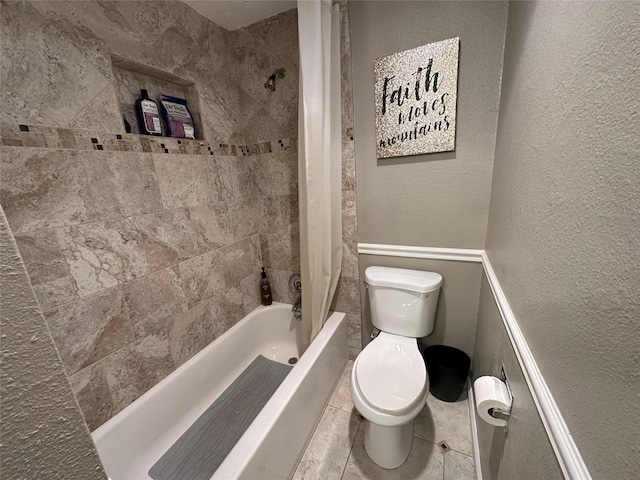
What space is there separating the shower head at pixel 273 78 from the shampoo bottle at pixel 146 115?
2.06 feet

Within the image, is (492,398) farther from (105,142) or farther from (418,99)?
(105,142)

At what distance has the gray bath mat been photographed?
1135 mm

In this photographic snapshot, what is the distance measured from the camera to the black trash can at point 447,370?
4.66 feet

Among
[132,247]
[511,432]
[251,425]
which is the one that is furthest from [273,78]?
[511,432]

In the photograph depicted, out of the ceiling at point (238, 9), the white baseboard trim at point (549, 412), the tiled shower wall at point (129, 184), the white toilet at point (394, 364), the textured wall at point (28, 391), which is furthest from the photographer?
the ceiling at point (238, 9)

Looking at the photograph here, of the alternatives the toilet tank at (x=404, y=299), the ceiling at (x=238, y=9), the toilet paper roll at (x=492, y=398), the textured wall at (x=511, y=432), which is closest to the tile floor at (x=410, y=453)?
the textured wall at (x=511, y=432)

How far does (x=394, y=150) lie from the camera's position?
1364 mm

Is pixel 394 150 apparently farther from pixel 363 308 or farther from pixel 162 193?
pixel 162 193

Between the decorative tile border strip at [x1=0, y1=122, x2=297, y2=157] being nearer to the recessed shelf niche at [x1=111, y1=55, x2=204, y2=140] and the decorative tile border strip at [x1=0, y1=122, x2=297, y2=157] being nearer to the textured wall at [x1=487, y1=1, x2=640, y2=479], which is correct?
the recessed shelf niche at [x1=111, y1=55, x2=204, y2=140]

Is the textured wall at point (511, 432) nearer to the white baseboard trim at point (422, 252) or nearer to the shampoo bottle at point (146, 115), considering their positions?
the white baseboard trim at point (422, 252)

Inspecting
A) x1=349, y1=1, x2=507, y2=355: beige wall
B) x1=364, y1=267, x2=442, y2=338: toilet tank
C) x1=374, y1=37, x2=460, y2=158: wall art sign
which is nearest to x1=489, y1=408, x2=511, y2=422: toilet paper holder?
x1=364, y1=267, x2=442, y2=338: toilet tank

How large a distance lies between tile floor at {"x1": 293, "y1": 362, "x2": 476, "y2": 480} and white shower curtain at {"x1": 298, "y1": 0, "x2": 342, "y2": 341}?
19.7 inches

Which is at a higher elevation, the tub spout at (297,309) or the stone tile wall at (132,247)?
the stone tile wall at (132,247)

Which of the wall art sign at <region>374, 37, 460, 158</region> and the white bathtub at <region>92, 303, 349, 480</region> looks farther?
the wall art sign at <region>374, 37, 460, 158</region>
